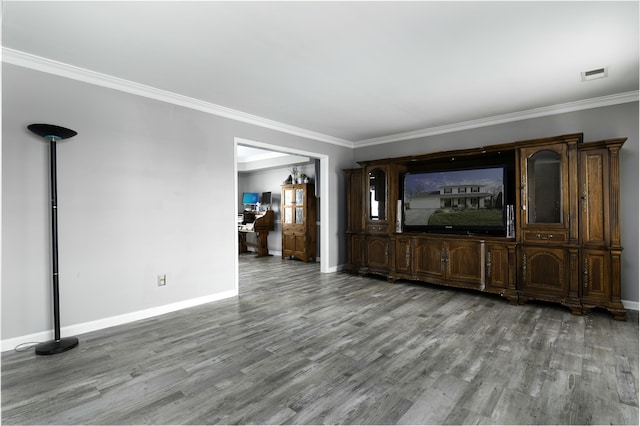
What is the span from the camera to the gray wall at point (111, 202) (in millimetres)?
2715

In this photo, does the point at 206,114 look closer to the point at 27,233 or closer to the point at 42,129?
the point at 42,129

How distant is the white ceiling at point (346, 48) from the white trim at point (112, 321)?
2.42 metres

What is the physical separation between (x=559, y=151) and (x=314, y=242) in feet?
15.9

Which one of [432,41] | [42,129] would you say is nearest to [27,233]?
[42,129]

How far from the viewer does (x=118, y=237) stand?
3.24 m

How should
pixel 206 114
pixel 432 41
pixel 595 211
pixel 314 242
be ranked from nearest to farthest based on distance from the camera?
pixel 432 41 < pixel 595 211 < pixel 206 114 < pixel 314 242

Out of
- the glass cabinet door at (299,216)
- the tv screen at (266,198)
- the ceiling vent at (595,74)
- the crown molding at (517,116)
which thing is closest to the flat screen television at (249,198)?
the tv screen at (266,198)

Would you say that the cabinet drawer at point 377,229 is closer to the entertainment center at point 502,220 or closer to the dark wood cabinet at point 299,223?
the entertainment center at point 502,220

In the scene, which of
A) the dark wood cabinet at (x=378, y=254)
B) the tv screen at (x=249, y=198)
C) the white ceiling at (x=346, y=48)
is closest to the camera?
the white ceiling at (x=346, y=48)

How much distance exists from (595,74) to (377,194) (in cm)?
303

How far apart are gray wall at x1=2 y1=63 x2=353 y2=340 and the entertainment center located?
2415mm

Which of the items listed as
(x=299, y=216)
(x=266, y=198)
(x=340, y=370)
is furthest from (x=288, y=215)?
(x=340, y=370)

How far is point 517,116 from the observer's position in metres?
4.40

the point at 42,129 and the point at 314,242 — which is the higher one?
the point at 42,129
